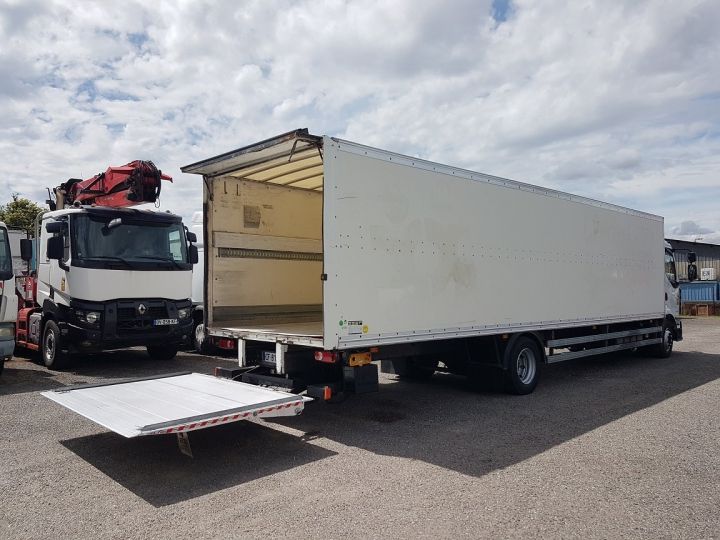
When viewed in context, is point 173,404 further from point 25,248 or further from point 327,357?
point 25,248

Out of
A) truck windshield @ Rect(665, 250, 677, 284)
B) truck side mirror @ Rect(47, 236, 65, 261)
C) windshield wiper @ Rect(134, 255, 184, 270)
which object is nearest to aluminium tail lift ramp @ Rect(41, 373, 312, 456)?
windshield wiper @ Rect(134, 255, 184, 270)

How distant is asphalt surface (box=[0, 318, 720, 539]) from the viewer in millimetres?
4102

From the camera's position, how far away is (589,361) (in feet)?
42.5

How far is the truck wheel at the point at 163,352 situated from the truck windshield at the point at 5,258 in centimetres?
335

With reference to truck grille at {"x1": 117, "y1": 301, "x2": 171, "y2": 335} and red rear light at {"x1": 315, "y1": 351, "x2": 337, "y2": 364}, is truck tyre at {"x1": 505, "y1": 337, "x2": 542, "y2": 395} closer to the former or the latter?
red rear light at {"x1": 315, "y1": 351, "x2": 337, "y2": 364}

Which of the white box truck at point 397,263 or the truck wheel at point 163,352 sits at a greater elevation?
the white box truck at point 397,263

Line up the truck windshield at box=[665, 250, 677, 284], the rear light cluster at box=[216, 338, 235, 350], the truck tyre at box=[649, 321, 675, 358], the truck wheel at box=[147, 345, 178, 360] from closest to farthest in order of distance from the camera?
the rear light cluster at box=[216, 338, 235, 350], the truck wheel at box=[147, 345, 178, 360], the truck tyre at box=[649, 321, 675, 358], the truck windshield at box=[665, 250, 677, 284]

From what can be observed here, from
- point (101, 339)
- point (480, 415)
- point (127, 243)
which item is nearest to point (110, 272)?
point (127, 243)

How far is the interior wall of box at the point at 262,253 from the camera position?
308 inches

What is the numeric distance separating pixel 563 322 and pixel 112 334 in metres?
7.68

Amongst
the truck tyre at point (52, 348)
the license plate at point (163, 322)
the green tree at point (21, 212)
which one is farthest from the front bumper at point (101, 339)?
the green tree at point (21, 212)

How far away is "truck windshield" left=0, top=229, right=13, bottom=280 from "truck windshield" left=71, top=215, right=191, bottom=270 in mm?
973

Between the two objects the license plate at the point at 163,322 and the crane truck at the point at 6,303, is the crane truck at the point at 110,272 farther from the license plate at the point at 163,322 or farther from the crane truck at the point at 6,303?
the crane truck at the point at 6,303

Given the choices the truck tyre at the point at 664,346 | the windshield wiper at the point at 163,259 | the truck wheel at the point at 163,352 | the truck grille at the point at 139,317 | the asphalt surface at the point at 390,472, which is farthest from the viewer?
the truck tyre at the point at 664,346
